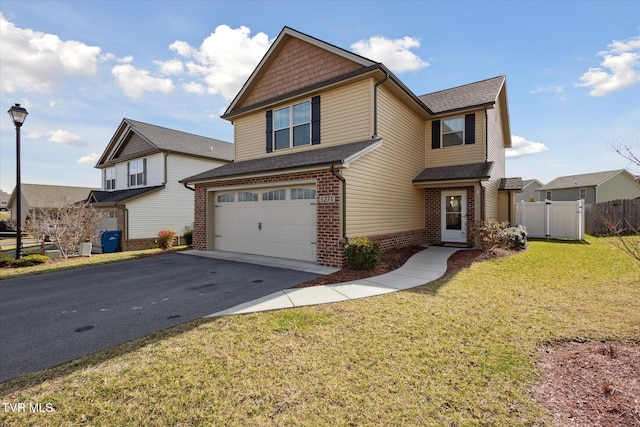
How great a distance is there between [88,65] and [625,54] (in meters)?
15.4

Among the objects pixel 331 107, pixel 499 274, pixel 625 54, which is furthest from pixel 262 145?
pixel 625 54

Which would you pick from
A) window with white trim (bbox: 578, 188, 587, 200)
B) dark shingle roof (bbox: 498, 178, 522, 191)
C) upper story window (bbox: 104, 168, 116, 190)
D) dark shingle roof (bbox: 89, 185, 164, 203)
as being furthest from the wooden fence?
upper story window (bbox: 104, 168, 116, 190)

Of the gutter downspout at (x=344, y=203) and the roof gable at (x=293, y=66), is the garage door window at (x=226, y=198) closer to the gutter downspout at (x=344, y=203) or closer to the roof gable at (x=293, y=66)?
the roof gable at (x=293, y=66)

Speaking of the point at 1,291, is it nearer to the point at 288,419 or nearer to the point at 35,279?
the point at 35,279

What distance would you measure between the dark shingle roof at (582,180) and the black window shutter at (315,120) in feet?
125

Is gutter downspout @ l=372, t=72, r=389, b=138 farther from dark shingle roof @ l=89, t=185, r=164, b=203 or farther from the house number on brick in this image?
dark shingle roof @ l=89, t=185, r=164, b=203

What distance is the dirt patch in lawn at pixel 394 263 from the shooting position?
24.9ft

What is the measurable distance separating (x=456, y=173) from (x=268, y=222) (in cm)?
797

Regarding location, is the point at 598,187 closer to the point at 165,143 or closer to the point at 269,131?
the point at 269,131

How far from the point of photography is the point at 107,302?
6098 mm

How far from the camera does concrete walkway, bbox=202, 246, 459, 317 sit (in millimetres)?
5633

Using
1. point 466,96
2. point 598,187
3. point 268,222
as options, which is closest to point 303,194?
point 268,222

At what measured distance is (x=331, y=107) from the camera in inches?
434

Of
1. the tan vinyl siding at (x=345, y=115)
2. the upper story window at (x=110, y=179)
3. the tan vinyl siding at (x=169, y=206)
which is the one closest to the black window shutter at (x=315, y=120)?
the tan vinyl siding at (x=345, y=115)
